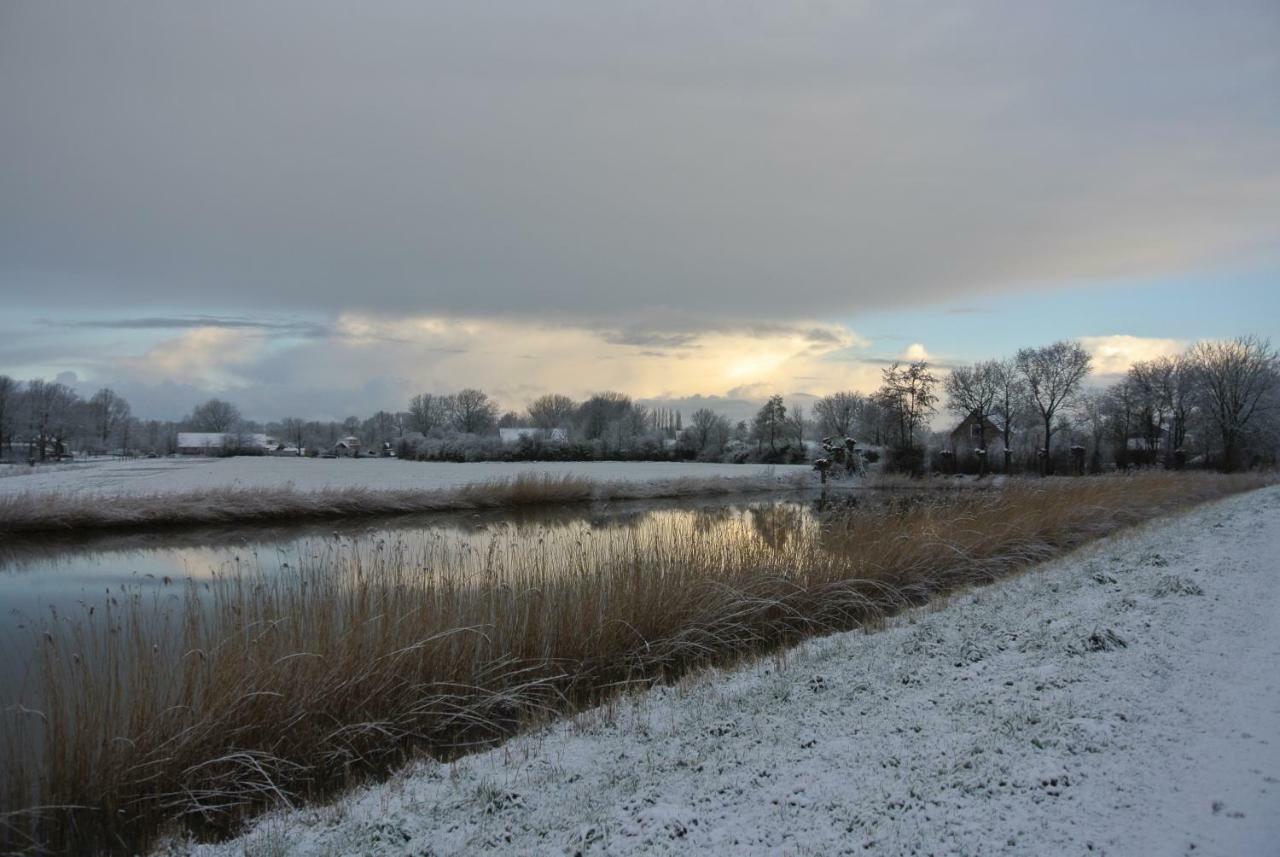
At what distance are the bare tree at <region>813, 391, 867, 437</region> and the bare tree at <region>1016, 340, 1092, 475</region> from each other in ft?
66.7

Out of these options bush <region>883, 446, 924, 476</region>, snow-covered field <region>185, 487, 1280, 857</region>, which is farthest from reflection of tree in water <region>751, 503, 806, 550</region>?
bush <region>883, 446, 924, 476</region>

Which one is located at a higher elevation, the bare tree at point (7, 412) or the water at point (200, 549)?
the bare tree at point (7, 412)

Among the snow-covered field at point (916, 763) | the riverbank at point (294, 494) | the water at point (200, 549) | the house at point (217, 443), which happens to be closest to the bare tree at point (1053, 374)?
the riverbank at point (294, 494)

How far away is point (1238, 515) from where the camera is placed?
1273cm

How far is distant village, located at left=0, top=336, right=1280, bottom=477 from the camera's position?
45.8 m

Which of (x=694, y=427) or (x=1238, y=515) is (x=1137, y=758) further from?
(x=694, y=427)

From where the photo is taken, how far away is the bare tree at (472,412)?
306 feet

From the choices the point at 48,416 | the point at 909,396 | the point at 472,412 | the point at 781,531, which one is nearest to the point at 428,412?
the point at 472,412

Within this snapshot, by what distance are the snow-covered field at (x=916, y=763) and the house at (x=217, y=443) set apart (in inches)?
3304

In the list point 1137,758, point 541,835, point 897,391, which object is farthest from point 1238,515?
point 897,391

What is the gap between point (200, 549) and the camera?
16875 mm

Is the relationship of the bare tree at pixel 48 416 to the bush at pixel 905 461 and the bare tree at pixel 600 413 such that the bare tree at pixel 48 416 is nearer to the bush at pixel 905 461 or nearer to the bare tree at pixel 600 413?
the bare tree at pixel 600 413

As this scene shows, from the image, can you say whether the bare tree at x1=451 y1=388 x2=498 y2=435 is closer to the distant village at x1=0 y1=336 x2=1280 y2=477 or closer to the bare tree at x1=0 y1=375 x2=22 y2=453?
the distant village at x1=0 y1=336 x2=1280 y2=477

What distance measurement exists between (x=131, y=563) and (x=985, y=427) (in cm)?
6332
